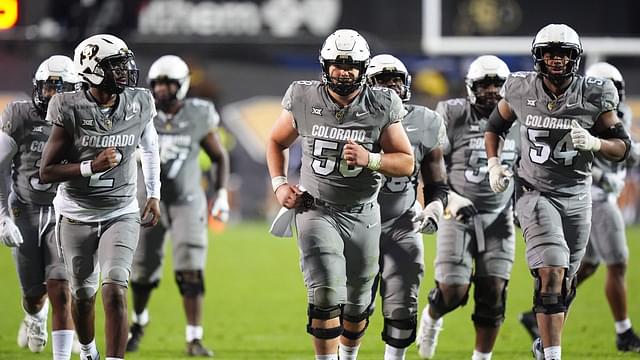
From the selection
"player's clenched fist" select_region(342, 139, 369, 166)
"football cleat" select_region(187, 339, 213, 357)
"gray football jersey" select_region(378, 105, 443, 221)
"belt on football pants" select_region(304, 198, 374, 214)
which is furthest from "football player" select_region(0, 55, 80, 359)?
"player's clenched fist" select_region(342, 139, 369, 166)

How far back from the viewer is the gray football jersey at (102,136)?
240 inches

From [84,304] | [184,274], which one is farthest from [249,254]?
[84,304]

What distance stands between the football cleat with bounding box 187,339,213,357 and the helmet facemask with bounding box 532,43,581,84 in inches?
117

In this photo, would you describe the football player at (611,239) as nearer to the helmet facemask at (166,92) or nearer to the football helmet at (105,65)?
the helmet facemask at (166,92)

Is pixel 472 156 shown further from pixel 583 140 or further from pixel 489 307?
pixel 583 140

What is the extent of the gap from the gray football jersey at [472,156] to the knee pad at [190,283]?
193cm

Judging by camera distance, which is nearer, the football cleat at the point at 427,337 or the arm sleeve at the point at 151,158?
the arm sleeve at the point at 151,158

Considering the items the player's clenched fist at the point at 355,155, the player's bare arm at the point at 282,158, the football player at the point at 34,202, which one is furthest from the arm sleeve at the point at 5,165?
the player's clenched fist at the point at 355,155

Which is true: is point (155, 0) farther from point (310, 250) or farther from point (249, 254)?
point (310, 250)

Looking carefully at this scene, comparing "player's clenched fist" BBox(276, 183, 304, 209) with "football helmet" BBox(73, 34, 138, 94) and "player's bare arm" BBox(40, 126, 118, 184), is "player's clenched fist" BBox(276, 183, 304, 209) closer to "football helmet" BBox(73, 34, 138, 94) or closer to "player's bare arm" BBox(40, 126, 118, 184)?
"player's bare arm" BBox(40, 126, 118, 184)

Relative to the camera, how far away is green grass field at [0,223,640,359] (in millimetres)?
8002

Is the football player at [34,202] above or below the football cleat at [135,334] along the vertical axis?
above

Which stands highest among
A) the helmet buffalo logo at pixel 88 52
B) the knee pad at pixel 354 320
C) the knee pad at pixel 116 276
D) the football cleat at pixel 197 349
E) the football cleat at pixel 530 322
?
the helmet buffalo logo at pixel 88 52

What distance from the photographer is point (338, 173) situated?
6.00 metres
